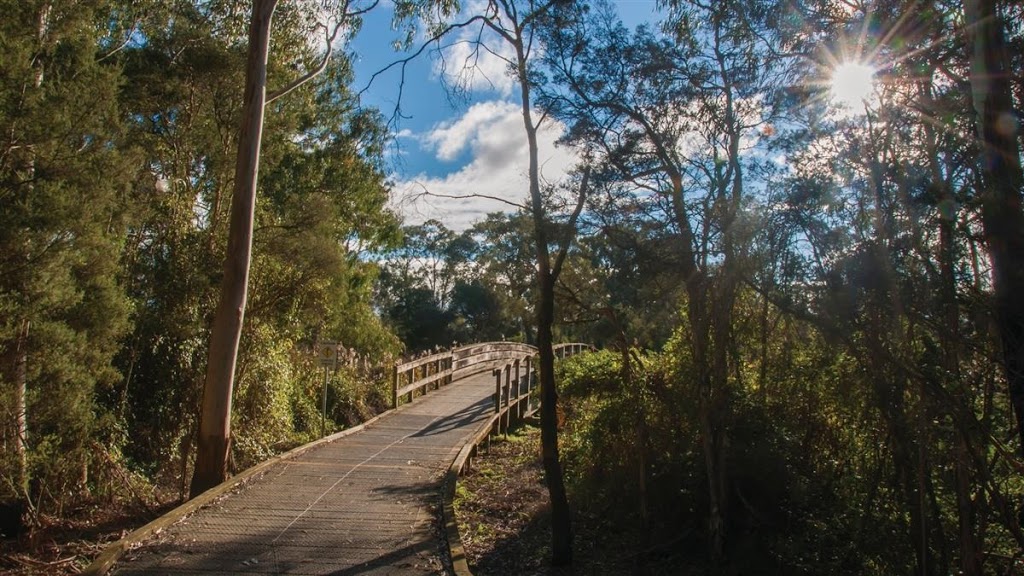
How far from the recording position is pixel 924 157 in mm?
6426

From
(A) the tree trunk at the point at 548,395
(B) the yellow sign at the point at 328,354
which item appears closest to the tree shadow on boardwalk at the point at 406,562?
(A) the tree trunk at the point at 548,395

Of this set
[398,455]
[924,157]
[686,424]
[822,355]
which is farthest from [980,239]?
[398,455]

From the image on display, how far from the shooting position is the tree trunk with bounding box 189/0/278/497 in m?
10.4

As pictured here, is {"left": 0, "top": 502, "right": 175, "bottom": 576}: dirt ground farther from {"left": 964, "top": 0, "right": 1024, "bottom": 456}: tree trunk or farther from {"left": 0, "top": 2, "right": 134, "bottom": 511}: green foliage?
{"left": 964, "top": 0, "right": 1024, "bottom": 456}: tree trunk

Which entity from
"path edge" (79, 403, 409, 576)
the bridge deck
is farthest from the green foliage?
the bridge deck

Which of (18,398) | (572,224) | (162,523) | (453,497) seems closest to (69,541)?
(18,398)

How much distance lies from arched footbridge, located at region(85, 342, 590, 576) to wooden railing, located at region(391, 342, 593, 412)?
2.91 m

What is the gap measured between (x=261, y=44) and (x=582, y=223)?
578 cm

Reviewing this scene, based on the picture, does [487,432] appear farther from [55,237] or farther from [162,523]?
[55,237]

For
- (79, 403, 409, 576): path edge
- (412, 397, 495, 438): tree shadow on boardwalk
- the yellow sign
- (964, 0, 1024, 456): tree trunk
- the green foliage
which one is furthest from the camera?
(412, 397, 495, 438): tree shadow on boardwalk

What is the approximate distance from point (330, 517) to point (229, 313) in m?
3.66

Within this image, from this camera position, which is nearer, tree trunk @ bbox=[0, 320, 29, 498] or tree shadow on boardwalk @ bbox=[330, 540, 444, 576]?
tree shadow on boardwalk @ bbox=[330, 540, 444, 576]

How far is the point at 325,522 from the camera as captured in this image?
8109 mm

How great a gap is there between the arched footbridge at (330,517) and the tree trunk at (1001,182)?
456 centimetres
